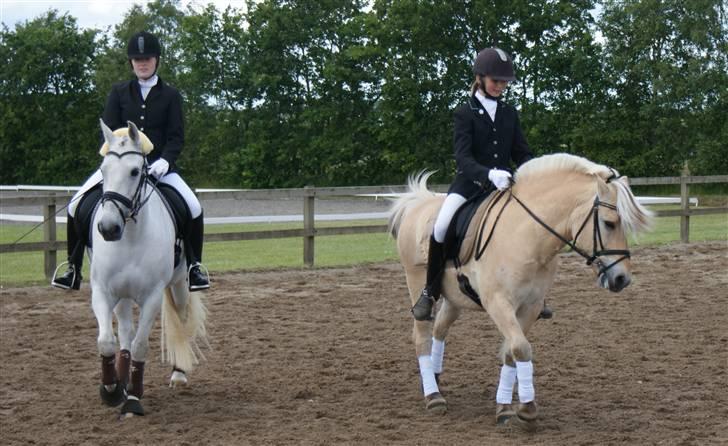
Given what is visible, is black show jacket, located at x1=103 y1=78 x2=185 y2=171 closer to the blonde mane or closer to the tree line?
the blonde mane

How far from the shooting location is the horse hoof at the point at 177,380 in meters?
7.04

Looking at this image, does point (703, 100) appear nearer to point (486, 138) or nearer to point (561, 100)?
point (561, 100)

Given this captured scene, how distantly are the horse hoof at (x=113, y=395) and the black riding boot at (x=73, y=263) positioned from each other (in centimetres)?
→ 88

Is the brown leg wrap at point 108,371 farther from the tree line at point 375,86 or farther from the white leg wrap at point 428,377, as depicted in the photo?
the tree line at point 375,86

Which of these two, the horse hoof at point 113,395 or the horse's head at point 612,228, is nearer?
the horse's head at point 612,228

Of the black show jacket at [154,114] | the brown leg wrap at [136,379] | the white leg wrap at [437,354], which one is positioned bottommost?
the brown leg wrap at [136,379]

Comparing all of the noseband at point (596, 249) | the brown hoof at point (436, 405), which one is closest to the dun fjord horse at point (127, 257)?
the brown hoof at point (436, 405)

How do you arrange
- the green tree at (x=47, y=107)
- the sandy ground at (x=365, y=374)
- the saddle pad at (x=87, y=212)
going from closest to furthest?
the sandy ground at (x=365, y=374) < the saddle pad at (x=87, y=212) < the green tree at (x=47, y=107)

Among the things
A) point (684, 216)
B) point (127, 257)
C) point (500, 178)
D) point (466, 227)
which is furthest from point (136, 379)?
point (684, 216)

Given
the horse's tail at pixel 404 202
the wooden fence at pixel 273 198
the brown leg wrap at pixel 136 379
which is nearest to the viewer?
the brown leg wrap at pixel 136 379

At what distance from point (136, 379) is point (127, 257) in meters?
0.91

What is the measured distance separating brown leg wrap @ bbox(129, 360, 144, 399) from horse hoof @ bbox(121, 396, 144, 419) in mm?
137

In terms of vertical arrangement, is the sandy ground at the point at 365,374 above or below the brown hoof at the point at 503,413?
below

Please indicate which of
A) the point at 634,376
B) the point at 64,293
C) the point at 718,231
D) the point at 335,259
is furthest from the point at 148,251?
the point at 718,231
